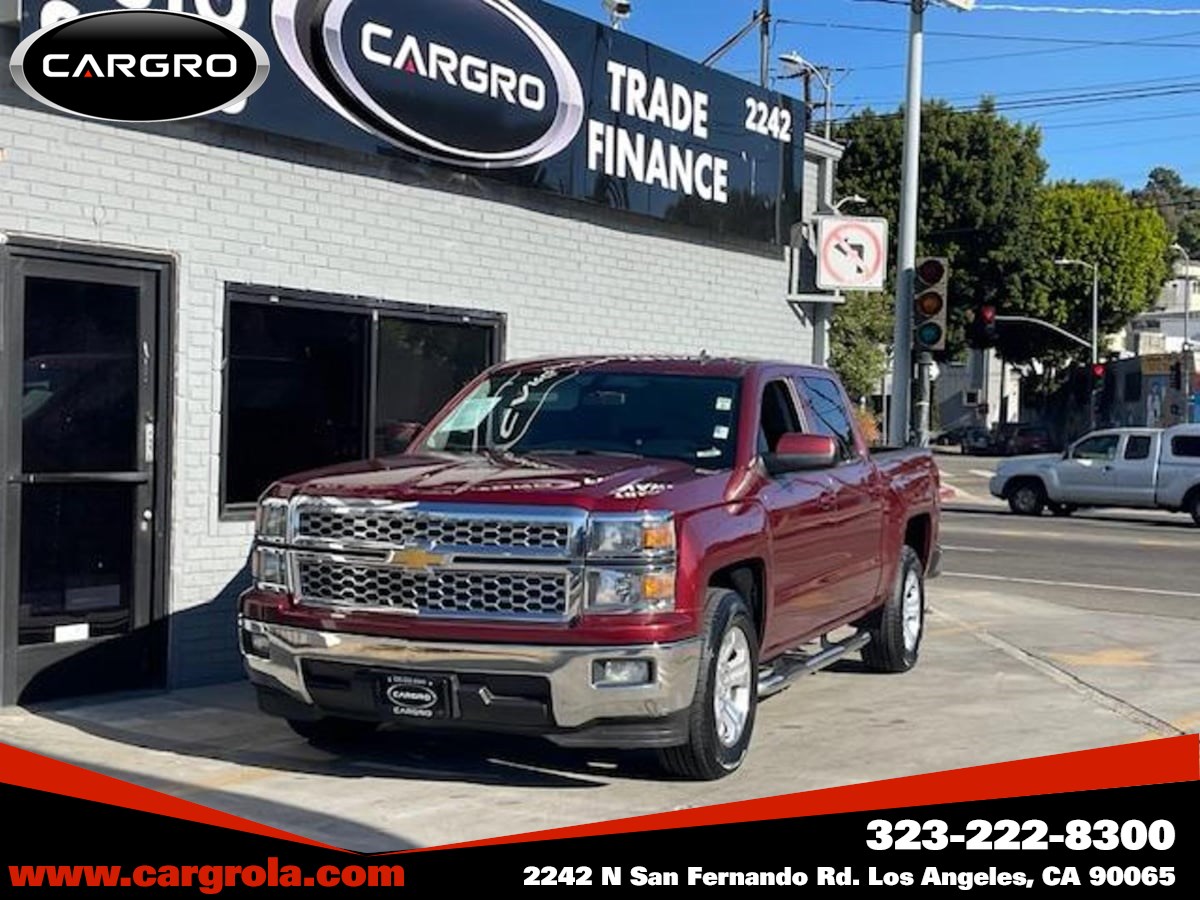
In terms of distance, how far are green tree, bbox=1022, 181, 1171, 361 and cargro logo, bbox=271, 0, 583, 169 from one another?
5148 centimetres

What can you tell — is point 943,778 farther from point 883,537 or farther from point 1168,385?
point 1168,385

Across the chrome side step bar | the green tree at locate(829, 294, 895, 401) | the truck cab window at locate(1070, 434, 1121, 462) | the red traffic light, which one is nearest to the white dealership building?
the chrome side step bar

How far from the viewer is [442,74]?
10.6 meters

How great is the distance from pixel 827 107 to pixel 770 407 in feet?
128

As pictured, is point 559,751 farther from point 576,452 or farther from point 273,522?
point 273,522

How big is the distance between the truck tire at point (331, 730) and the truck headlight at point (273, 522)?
3.09 ft

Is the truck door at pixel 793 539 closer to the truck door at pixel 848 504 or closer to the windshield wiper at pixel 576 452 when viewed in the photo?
the truck door at pixel 848 504

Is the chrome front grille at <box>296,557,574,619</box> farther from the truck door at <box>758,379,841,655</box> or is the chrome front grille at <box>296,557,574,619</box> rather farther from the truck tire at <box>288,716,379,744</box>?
the truck door at <box>758,379,841,655</box>

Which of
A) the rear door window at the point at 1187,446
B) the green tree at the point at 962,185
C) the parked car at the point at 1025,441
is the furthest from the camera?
the parked car at the point at 1025,441

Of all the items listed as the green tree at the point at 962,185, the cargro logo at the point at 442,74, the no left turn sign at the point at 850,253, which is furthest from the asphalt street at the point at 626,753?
the green tree at the point at 962,185

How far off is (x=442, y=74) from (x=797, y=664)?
503cm

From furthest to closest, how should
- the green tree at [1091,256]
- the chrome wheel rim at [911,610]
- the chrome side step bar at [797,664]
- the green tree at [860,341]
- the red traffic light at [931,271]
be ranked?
the green tree at [1091,256] → the green tree at [860,341] → the red traffic light at [931,271] → the chrome wheel rim at [911,610] → the chrome side step bar at [797,664]

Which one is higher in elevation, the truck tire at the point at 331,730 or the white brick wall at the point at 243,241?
the white brick wall at the point at 243,241

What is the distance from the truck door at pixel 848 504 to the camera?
28.1 feet
